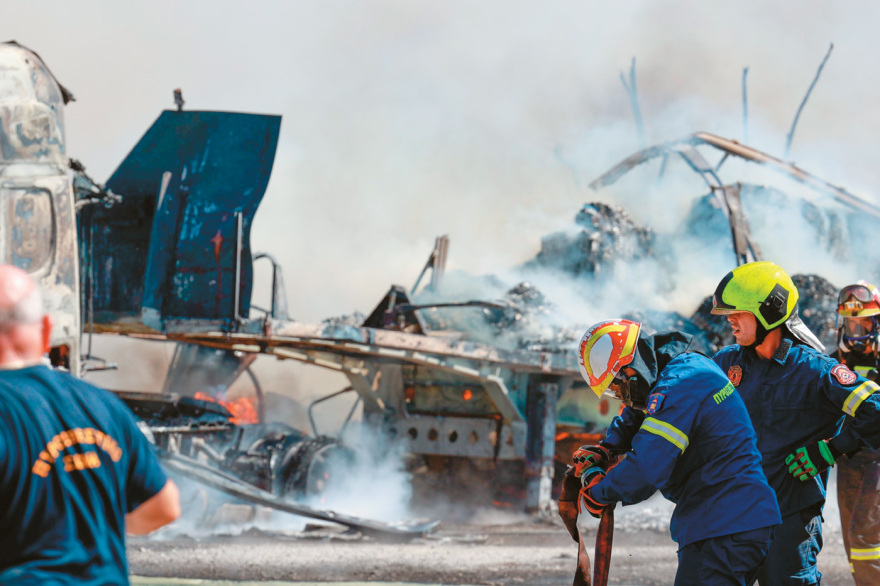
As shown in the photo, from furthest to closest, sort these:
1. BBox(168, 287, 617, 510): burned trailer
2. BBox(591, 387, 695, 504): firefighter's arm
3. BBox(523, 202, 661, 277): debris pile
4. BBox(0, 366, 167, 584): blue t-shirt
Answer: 1. BBox(523, 202, 661, 277): debris pile
2. BBox(168, 287, 617, 510): burned trailer
3. BBox(591, 387, 695, 504): firefighter's arm
4. BBox(0, 366, 167, 584): blue t-shirt

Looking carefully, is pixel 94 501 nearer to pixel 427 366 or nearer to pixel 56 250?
pixel 56 250

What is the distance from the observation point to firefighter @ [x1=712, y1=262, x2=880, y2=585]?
3494mm

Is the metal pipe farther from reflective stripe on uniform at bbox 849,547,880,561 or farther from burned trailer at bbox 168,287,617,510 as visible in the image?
reflective stripe on uniform at bbox 849,547,880,561

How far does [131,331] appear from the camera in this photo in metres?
8.46

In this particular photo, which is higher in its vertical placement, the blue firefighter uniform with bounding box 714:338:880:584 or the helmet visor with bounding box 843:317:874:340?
the helmet visor with bounding box 843:317:874:340

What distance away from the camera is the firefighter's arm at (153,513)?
2008 millimetres

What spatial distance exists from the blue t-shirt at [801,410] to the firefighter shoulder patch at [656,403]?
108 cm

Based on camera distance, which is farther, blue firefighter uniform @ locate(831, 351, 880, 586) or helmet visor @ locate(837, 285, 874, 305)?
Result: helmet visor @ locate(837, 285, 874, 305)

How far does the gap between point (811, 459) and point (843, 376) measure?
0.39 metres

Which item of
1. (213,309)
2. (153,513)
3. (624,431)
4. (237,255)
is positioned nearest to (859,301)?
(624,431)

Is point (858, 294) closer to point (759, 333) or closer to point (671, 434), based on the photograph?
point (759, 333)

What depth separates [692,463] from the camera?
3008 mm

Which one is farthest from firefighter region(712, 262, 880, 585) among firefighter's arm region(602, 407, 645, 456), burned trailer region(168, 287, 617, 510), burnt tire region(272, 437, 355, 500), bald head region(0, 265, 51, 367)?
burnt tire region(272, 437, 355, 500)

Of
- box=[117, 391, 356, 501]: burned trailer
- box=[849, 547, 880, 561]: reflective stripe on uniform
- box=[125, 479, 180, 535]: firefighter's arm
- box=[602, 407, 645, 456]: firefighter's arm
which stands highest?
box=[125, 479, 180, 535]: firefighter's arm
